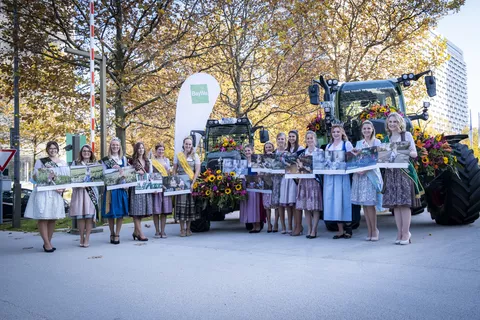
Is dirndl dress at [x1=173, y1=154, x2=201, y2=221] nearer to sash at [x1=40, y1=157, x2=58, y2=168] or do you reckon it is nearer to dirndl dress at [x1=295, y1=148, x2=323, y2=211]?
dirndl dress at [x1=295, y1=148, x2=323, y2=211]

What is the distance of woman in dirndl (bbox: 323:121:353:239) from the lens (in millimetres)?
8102

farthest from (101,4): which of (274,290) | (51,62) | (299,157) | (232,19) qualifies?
(274,290)

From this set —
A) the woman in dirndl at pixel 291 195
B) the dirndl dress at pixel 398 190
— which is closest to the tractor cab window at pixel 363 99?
the woman in dirndl at pixel 291 195

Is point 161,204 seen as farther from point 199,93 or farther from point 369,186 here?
point 199,93

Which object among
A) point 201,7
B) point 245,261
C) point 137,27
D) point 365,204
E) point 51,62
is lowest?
point 245,261

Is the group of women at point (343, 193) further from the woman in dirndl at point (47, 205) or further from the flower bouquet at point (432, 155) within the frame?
the woman in dirndl at point (47, 205)

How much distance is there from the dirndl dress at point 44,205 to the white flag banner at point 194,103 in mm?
6611

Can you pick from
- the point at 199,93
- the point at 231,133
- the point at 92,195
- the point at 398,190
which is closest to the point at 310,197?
the point at 398,190

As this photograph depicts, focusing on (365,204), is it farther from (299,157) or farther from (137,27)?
(137,27)

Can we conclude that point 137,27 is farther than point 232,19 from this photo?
No

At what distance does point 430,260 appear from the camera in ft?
19.2

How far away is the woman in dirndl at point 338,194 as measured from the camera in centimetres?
810

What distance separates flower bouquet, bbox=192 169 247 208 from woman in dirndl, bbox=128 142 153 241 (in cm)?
101

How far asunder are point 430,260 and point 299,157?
11.2ft
